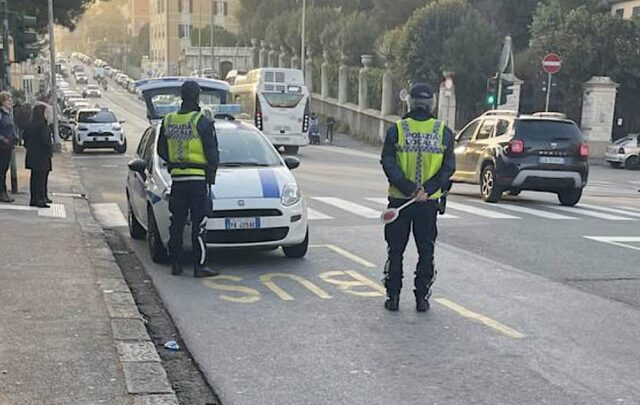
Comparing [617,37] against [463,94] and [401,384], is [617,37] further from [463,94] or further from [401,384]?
[401,384]

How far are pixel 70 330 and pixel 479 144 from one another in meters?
12.1

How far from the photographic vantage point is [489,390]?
5.02m

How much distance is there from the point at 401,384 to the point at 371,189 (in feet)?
43.5

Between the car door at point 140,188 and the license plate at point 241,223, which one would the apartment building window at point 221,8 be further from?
the license plate at point 241,223

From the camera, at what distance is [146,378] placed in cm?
503

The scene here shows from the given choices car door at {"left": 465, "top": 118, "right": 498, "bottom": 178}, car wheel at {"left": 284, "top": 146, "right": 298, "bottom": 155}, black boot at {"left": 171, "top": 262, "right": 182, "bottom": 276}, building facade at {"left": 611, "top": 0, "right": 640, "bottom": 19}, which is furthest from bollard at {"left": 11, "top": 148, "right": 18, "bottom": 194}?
building facade at {"left": 611, "top": 0, "right": 640, "bottom": 19}

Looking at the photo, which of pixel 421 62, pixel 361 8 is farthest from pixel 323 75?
pixel 421 62

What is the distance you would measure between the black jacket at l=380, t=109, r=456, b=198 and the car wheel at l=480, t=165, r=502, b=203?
29.7 ft

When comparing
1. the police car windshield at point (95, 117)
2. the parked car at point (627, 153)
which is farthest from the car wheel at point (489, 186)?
the police car windshield at point (95, 117)

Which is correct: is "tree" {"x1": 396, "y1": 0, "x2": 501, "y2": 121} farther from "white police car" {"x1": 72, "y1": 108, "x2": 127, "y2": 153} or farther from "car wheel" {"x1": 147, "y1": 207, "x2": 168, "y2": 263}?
"car wheel" {"x1": 147, "y1": 207, "x2": 168, "y2": 263}

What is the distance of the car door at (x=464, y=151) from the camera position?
667 inches

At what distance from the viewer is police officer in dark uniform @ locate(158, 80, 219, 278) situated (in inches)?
315

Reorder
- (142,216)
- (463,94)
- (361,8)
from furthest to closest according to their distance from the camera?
(361,8)
(463,94)
(142,216)

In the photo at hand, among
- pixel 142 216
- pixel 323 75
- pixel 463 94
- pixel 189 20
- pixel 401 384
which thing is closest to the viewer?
pixel 401 384
